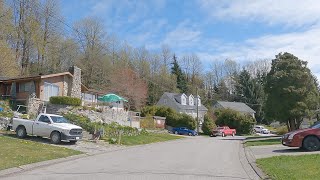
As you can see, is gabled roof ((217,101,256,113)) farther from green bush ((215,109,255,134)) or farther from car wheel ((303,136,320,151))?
car wheel ((303,136,320,151))

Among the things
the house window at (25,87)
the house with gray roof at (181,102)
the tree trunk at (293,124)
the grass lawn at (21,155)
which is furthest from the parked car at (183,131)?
the grass lawn at (21,155)

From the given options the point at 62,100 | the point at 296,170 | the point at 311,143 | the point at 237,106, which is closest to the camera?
the point at 296,170

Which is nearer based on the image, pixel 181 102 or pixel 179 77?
pixel 181 102

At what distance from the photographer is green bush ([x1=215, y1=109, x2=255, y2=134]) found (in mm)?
69750

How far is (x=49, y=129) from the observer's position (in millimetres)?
24797

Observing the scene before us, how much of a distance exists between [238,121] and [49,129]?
165 feet

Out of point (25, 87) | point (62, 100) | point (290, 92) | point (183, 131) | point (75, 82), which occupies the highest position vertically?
point (75, 82)

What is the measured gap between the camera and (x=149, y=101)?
85.2 m

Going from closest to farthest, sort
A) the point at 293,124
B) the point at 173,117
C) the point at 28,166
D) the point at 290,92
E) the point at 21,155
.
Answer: the point at 28,166, the point at 21,155, the point at 290,92, the point at 293,124, the point at 173,117

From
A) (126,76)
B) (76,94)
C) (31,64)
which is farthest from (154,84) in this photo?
(76,94)

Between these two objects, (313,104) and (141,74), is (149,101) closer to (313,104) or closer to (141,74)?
(141,74)

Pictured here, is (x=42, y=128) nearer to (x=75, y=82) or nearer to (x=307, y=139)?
(x=307, y=139)

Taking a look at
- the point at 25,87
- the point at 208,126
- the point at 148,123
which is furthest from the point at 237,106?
the point at 25,87

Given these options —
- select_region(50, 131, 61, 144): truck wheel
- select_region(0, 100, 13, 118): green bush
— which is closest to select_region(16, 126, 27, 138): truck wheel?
select_region(50, 131, 61, 144): truck wheel
